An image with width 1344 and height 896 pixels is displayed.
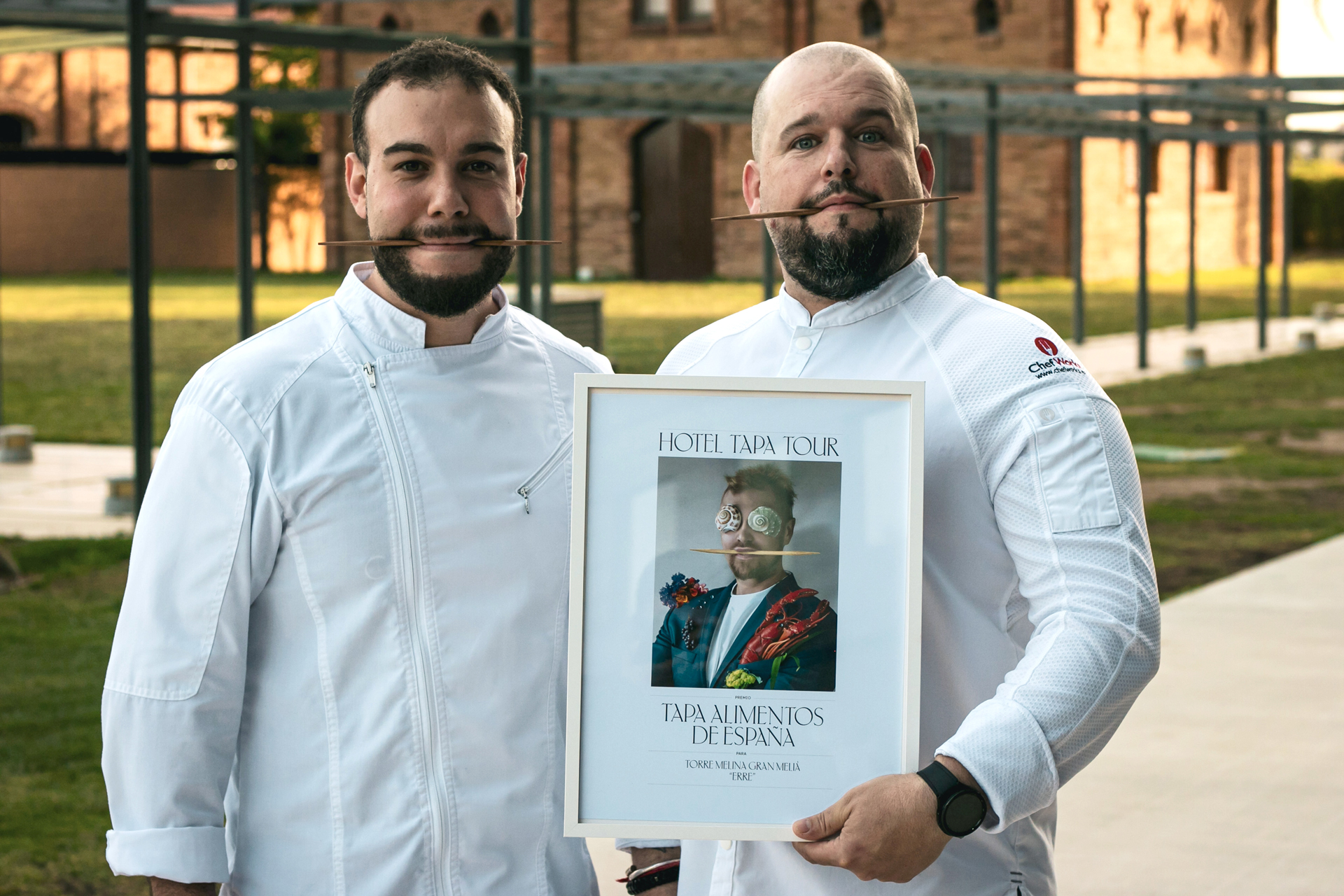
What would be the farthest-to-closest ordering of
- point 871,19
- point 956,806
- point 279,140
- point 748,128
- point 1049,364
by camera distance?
point 279,140
point 871,19
point 748,128
point 1049,364
point 956,806

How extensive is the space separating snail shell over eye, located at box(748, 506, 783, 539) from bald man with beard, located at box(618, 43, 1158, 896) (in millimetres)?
163

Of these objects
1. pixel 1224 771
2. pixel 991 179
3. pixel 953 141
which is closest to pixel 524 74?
pixel 1224 771

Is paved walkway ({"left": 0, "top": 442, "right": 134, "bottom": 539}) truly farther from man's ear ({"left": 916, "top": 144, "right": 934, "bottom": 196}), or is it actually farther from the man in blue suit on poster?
the man in blue suit on poster

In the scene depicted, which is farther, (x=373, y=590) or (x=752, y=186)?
(x=752, y=186)

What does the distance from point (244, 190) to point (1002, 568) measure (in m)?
9.79

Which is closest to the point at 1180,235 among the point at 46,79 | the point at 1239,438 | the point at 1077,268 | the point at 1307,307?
the point at 1307,307

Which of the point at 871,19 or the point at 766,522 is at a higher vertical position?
the point at 871,19

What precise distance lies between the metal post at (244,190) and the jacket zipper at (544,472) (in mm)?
8307

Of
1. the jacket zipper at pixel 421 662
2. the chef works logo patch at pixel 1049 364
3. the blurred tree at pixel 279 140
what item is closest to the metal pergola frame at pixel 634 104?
the jacket zipper at pixel 421 662

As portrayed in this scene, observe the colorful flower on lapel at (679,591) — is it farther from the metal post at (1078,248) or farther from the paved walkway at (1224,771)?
the metal post at (1078,248)

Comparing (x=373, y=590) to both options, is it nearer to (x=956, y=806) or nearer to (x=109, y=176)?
(x=956, y=806)

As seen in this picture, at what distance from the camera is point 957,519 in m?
2.24

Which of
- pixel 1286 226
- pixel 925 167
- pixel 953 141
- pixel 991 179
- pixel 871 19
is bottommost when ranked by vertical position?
pixel 925 167

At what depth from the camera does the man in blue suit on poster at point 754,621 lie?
2.13 m
